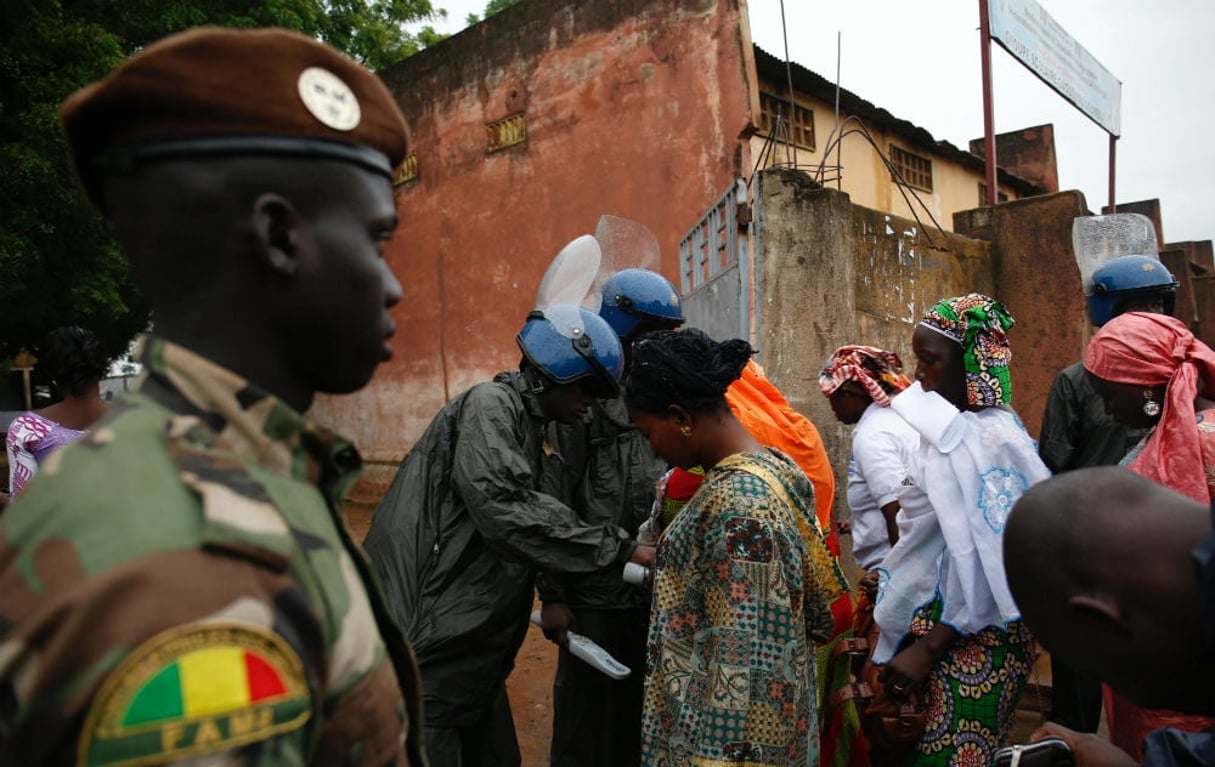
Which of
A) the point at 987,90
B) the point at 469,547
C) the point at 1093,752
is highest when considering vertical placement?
the point at 987,90

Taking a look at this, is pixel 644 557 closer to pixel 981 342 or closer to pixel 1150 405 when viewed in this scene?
pixel 981 342

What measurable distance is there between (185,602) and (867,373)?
3619mm

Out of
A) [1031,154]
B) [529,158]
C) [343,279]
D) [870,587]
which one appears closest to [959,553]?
[870,587]

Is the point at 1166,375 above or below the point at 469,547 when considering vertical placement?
above

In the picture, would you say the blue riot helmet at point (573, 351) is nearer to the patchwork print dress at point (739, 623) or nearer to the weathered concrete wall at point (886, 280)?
the patchwork print dress at point (739, 623)

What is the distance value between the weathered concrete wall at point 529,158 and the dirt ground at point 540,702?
4706 millimetres

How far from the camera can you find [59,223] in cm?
982

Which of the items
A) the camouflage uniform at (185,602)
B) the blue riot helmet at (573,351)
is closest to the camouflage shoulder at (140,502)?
the camouflage uniform at (185,602)

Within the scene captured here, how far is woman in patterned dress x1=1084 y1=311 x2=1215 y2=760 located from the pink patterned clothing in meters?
3.98

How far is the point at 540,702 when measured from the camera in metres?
4.91

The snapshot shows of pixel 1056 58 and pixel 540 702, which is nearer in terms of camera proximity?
pixel 540 702

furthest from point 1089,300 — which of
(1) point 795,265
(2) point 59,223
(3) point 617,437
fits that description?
(2) point 59,223

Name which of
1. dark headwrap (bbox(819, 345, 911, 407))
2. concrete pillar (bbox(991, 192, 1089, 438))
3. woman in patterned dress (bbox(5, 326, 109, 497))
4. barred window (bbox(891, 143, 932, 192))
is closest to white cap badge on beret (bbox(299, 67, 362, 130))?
woman in patterned dress (bbox(5, 326, 109, 497))

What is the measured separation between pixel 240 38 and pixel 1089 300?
12.8 feet
